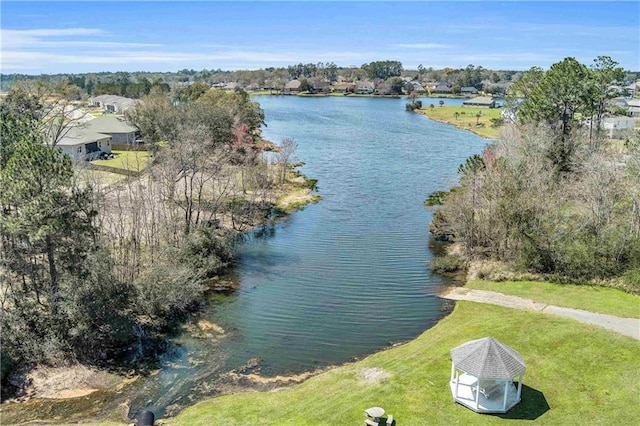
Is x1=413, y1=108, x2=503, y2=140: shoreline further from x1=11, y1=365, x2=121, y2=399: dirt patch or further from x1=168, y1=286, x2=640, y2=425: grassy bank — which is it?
x1=11, y1=365, x2=121, y2=399: dirt patch

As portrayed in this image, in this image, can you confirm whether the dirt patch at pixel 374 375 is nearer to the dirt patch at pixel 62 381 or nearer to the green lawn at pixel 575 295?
the dirt patch at pixel 62 381

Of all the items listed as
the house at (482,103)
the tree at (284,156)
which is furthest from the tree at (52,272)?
the house at (482,103)

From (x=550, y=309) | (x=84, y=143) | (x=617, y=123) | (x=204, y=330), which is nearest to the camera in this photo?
(x=204, y=330)

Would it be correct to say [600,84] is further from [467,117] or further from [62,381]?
[467,117]

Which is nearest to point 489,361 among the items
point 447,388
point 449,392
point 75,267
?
point 449,392

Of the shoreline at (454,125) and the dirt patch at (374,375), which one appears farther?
the shoreline at (454,125)

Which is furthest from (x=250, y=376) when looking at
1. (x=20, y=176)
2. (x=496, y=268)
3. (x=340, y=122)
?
(x=340, y=122)

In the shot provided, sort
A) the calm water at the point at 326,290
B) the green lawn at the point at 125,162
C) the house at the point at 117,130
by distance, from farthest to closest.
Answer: the house at the point at 117,130 → the green lawn at the point at 125,162 → the calm water at the point at 326,290

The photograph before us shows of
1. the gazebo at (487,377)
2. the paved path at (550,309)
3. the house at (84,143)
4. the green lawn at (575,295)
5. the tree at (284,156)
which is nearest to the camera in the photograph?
the gazebo at (487,377)
